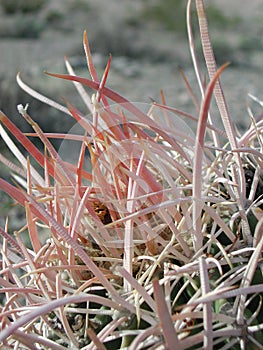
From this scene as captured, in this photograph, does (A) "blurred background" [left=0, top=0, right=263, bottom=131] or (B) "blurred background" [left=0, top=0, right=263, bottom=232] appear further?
(A) "blurred background" [left=0, top=0, right=263, bottom=131]

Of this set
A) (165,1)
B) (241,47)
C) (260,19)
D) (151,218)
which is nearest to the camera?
(151,218)

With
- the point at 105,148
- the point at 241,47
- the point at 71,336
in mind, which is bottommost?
the point at 241,47

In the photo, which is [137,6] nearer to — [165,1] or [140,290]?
[165,1]

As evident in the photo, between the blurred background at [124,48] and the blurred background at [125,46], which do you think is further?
the blurred background at [125,46]

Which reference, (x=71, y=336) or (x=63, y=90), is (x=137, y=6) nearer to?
(x=63, y=90)

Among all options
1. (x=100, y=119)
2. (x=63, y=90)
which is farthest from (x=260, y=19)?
(x=100, y=119)

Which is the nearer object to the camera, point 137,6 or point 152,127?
point 152,127

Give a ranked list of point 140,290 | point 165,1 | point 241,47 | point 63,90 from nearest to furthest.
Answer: point 140,290, point 63,90, point 241,47, point 165,1

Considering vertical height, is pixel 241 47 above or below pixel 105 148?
below
